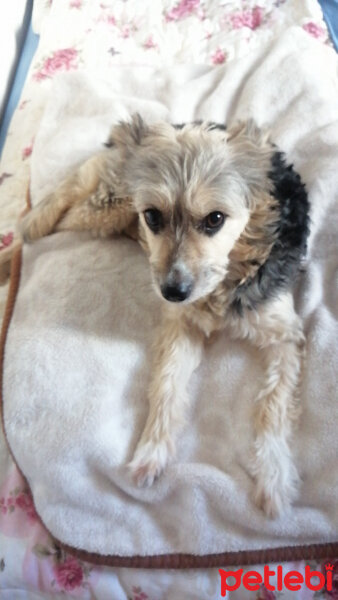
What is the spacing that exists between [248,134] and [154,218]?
36cm

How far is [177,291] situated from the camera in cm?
135

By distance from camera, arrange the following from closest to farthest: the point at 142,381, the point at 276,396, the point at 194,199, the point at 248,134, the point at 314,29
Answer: the point at 194,199 → the point at 248,134 → the point at 276,396 → the point at 142,381 → the point at 314,29

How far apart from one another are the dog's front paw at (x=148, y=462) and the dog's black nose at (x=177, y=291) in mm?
461

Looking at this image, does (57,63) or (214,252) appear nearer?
(214,252)

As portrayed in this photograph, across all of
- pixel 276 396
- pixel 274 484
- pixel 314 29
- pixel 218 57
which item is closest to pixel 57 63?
pixel 218 57

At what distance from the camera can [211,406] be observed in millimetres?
1637

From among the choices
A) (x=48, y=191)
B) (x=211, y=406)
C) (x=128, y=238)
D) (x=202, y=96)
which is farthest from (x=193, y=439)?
(x=202, y=96)

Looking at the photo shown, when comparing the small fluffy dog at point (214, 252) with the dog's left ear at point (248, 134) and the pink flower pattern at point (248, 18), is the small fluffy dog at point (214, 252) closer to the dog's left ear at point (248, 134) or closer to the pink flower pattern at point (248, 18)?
the dog's left ear at point (248, 134)

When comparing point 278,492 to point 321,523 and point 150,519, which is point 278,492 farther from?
point 150,519

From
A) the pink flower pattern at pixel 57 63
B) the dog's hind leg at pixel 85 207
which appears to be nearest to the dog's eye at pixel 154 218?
the dog's hind leg at pixel 85 207

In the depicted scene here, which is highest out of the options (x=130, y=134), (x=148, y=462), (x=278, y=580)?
(x=130, y=134)

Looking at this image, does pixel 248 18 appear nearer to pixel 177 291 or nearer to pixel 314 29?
pixel 314 29

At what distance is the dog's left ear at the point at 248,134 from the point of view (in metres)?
1.42

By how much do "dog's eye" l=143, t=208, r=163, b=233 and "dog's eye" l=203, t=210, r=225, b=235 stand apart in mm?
126
